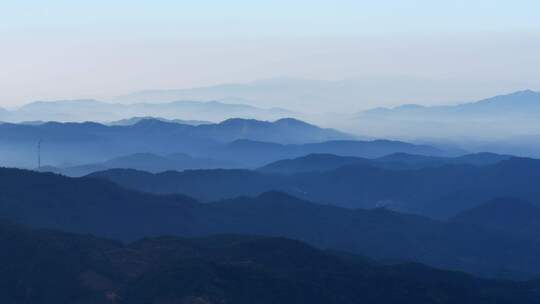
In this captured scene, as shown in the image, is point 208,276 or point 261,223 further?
point 261,223

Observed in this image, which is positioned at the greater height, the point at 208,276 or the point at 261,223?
the point at 208,276

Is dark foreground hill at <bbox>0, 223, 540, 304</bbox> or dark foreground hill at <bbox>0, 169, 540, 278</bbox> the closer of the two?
dark foreground hill at <bbox>0, 223, 540, 304</bbox>

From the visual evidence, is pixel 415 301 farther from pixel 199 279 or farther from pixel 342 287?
pixel 199 279

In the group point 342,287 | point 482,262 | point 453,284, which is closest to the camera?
point 342,287

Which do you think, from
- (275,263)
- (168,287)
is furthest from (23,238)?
(275,263)

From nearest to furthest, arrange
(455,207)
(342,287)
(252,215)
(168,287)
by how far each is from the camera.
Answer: (168,287) → (342,287) → (252,215) → (455,207)
